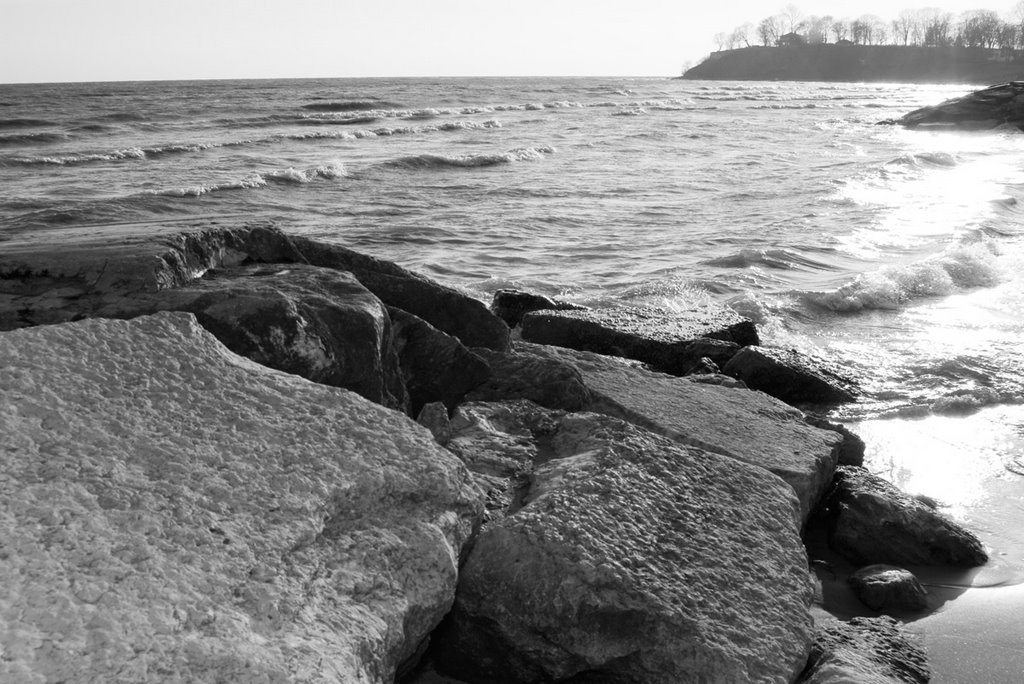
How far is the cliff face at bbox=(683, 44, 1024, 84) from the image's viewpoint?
286 feet

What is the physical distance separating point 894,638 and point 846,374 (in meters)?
3.08

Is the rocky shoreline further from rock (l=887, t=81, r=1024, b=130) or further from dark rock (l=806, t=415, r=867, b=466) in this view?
rock (l=887, t=81, r=1024, b=130)

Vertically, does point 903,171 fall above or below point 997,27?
below

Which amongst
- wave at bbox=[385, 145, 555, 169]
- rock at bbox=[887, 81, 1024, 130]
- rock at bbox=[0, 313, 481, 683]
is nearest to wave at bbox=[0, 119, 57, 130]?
wave at bbox=[385, 145, 555, 169]

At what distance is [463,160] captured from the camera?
1762 cm

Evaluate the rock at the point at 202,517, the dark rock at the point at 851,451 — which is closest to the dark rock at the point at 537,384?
the rock at the point at 202,517

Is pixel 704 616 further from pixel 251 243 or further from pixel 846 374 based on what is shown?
pixel 846 374

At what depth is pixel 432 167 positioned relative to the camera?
17.0 m

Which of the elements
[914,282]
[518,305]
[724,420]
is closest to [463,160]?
[914,282]

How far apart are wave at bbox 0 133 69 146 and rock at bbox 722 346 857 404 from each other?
20.2 m

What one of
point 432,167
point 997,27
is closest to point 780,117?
point 432,167

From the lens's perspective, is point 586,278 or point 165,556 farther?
point 586,278

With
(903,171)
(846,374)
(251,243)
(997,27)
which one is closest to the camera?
(251,243)

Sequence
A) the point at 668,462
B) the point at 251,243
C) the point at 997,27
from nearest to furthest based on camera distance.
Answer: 1. the point at 668,462
2. the point at 251,243
3. the point at 997,27
